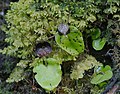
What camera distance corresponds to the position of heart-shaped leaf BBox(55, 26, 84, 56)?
1.35 metres

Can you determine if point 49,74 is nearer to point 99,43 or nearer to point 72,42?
point 72,42

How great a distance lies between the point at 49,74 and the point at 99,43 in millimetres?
378

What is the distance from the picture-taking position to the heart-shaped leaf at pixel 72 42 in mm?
1352

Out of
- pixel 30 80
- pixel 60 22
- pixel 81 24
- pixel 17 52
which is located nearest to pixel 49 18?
pixel 60 22

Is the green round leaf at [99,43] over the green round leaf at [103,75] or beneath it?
over

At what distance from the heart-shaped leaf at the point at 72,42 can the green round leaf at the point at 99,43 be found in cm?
13

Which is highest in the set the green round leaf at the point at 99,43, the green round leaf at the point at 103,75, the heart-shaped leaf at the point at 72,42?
the heart-shaped leaf at the point at 72,42

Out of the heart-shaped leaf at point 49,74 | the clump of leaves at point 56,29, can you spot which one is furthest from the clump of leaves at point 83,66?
the heart-shaped leaf at point 49,74

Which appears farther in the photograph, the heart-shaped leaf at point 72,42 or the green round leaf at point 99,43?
the green round leaf at point 99,43

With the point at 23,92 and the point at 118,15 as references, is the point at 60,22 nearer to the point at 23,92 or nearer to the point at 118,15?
the point at 118,15

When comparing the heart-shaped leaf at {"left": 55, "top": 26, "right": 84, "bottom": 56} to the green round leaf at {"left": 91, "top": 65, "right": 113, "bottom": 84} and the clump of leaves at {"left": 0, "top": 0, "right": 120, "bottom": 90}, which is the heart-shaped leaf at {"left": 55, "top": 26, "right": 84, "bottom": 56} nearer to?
the clump of leaves at {"left": 0, "top": 0, "right": 120, "bottom": 90}

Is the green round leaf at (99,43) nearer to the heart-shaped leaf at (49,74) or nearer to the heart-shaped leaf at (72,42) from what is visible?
the heart-shaped leaf at (72,42)

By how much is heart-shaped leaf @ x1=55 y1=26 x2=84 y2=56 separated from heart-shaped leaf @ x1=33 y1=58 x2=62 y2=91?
3.9 inches

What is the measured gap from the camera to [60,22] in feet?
4.70
